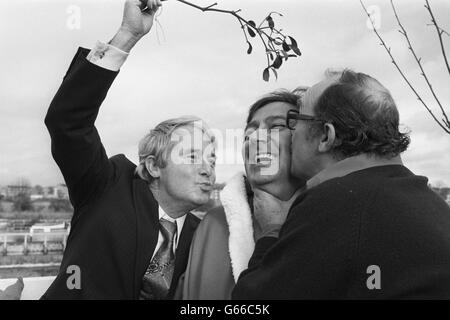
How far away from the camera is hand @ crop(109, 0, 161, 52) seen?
4.72 feet

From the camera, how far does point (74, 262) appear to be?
156 cm

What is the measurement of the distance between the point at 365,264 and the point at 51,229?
149 cm

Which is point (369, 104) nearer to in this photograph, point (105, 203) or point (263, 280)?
point (263, 280)

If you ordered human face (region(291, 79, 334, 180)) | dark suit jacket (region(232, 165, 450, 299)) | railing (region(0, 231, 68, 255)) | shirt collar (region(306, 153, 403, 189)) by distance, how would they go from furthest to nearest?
railing (region(0, 231, 68, 255)), human face (region(291, 79, 334, 180)), shirt collar (region(306, 153, 403, 189)), dark suit jacket (region(232, 165, 450, 299))

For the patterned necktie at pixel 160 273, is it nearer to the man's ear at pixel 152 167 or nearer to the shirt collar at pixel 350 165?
the man's ear at pixel 152 167

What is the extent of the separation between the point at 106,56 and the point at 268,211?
65 cm

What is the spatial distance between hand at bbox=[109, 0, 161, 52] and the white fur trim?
0.59 meters

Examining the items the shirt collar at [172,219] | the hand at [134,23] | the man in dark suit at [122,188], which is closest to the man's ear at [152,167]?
the man in dark suit at [122,188]

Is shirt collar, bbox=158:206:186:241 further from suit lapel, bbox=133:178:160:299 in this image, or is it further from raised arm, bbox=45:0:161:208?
Result: raised arm, bbox=45:0:161:208

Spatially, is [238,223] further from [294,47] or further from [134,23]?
[134,23]

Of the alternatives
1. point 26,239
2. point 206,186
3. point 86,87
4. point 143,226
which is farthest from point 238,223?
point 26,239

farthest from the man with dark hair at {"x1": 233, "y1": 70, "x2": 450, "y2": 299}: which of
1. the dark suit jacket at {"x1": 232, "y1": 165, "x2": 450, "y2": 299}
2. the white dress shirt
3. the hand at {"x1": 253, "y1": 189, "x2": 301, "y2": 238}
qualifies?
the white dress shirt

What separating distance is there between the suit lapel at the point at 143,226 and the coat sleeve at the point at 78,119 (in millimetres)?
176

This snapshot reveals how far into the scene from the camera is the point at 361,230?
1.27 meters
